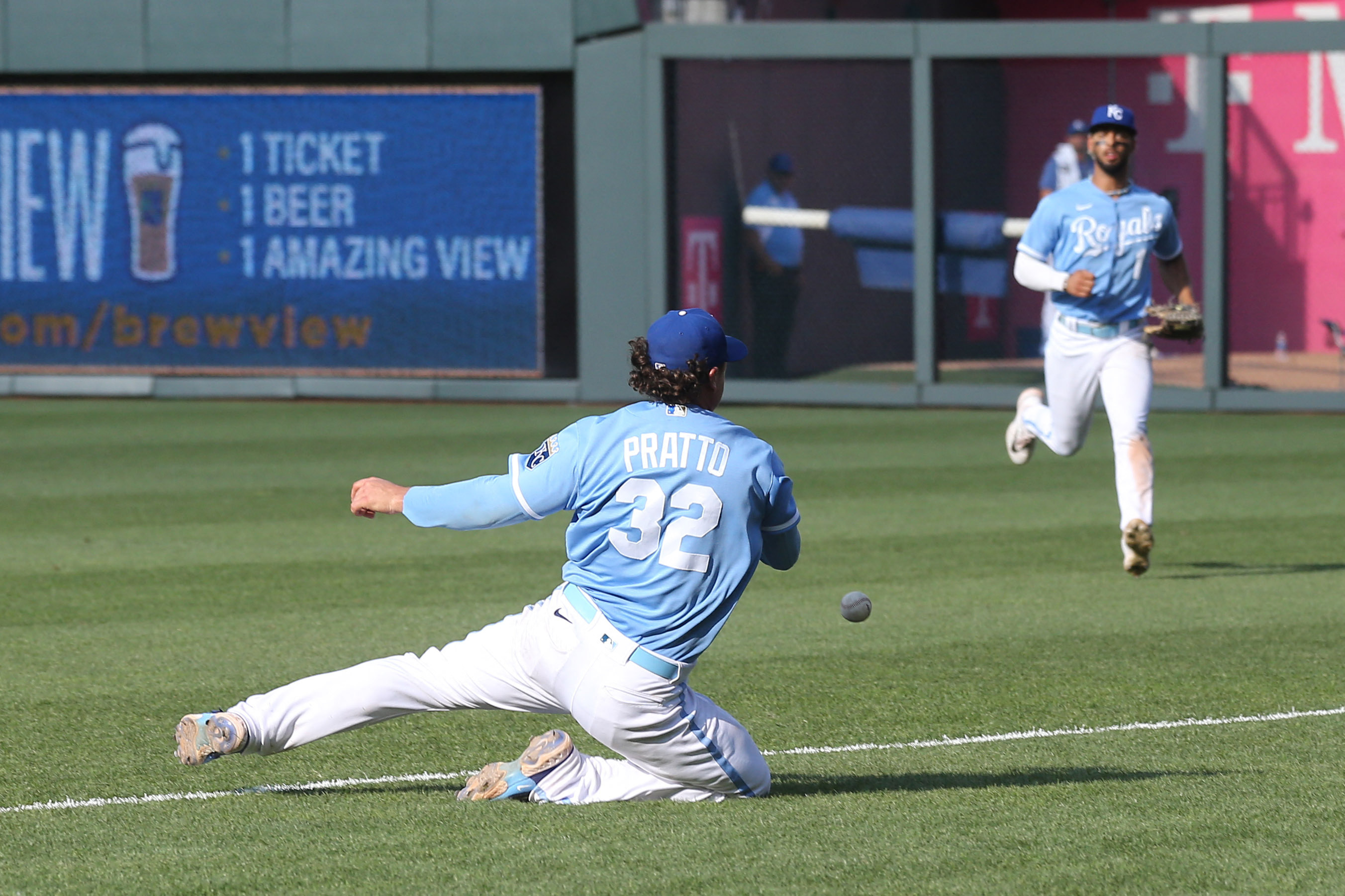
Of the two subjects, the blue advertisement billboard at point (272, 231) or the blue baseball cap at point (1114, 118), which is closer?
the blue baseball cap at point (1114, 118)

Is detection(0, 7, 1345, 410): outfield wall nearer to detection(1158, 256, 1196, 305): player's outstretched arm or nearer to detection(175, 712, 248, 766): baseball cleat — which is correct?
detection(1158, 256, 1196, 305): player's outstretched arm

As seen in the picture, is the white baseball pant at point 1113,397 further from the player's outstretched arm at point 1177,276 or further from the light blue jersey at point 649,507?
the light blue jersey at point 649,507

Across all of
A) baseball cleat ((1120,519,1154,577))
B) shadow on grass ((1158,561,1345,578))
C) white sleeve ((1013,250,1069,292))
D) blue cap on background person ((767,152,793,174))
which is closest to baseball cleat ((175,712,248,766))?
baseball cleat ((1120,519,1154,577))

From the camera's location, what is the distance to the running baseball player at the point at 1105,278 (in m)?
9.41

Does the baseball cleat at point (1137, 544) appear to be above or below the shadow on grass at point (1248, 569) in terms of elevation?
above

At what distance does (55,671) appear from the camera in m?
7.32

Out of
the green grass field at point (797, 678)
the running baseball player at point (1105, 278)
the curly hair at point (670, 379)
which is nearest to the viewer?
the green grass field at point (797, 678)

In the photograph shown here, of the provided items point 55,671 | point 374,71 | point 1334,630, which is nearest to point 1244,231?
point 374,71

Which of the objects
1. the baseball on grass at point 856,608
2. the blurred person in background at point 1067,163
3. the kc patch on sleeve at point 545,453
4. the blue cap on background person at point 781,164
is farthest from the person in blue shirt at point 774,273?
the kc patch on sleeve at point 545,453

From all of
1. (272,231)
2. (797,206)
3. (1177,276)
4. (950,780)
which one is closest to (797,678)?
(950,780)

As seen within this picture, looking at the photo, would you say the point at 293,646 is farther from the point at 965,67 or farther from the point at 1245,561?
the point at 965,67

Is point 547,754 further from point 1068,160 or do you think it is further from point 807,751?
point 1068,160

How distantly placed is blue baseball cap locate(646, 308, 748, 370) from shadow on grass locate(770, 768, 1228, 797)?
4.20 ft

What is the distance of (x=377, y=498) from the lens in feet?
16.5
